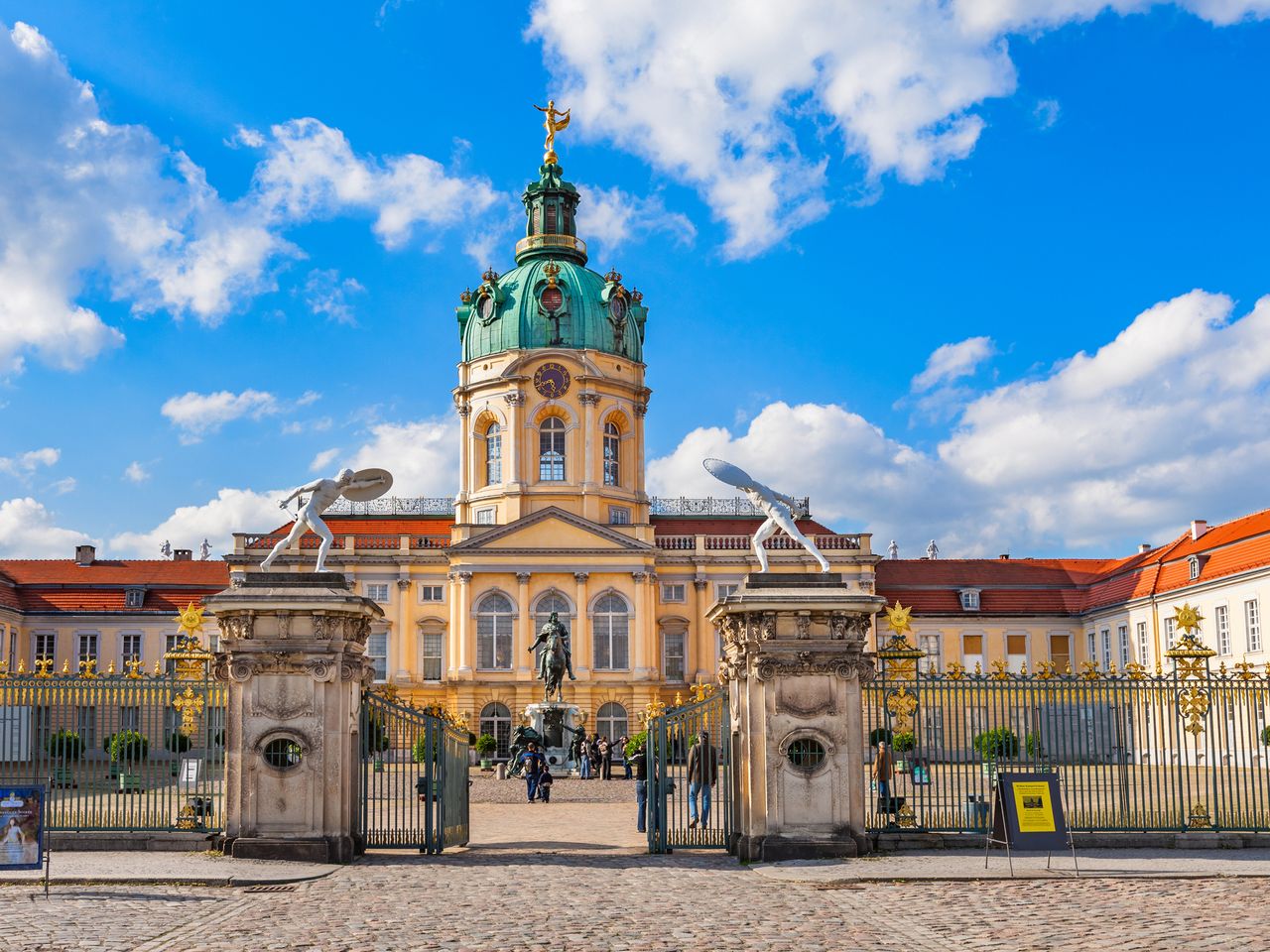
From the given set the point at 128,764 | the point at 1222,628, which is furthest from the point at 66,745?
the point at 1222,628

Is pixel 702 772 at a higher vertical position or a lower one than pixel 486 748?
higher

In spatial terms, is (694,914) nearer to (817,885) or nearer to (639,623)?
(817,885)

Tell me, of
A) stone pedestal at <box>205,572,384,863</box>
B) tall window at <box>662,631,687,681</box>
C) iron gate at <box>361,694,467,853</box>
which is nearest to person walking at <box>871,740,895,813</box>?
iron gate at <box>361,694,467,853</box>

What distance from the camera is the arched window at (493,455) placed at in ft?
242

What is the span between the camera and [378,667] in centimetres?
6956

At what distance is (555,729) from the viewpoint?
49.5 metres

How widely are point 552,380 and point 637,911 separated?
191ft

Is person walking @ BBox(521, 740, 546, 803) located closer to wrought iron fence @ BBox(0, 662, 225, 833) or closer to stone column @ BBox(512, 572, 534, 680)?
wrought iron fence @ BBox(0, 662, 225, 833)

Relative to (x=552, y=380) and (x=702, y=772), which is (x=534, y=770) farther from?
(x=552, y=380)

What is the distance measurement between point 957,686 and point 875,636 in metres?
52.9

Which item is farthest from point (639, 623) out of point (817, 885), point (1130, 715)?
point (817, 885)

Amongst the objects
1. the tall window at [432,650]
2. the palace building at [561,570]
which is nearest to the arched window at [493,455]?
the palace building at [561,570]

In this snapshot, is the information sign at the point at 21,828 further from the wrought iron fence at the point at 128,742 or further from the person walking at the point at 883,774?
the person walking at the point at 883,774

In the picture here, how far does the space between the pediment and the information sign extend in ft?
168
